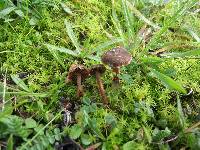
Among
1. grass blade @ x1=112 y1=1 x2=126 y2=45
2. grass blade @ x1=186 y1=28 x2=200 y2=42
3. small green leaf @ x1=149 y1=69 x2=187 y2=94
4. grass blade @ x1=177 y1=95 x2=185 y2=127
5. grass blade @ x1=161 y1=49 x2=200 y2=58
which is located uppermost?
grass blade @ x1=112 y1=1 x2=126 y2=45

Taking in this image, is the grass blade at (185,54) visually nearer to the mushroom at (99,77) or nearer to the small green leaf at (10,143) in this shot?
the mushroom at (99,77)

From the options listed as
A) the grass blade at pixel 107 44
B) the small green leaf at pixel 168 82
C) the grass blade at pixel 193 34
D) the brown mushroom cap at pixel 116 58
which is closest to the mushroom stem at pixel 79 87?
the brown mushroom cap at pixel 116 58

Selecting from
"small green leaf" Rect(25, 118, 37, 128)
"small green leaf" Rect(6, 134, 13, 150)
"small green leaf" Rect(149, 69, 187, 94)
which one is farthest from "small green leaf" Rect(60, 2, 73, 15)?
"small green leaf" Rect(6, 134, 13, 150)

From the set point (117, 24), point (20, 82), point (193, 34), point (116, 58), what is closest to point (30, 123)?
point (20, 82)

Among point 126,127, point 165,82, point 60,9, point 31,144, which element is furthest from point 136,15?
point 31,144

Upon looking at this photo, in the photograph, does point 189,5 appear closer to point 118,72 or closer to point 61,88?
point 118,72

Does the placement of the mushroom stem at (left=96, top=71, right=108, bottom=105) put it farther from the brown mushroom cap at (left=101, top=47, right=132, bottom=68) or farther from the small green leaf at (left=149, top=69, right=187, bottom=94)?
the small green leaf at (left=149, top=69, right=187, bottom=94)

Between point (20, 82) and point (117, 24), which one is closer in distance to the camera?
point (20, 82)

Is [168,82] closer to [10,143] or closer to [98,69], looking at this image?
[98,69]
